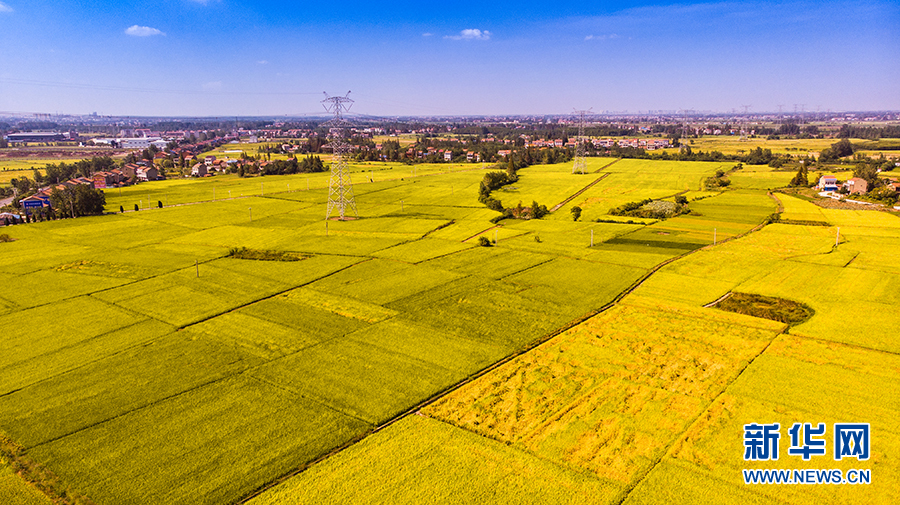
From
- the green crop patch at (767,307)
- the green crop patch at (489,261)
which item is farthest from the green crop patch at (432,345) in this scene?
the green crop patch at (767,307)

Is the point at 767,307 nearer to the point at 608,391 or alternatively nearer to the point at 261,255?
the point at 608,391

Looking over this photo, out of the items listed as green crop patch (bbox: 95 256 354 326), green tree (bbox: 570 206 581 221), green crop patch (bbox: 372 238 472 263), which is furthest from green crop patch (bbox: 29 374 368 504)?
green tree (bbox: 570 206 581 221)

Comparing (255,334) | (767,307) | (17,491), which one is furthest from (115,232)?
(767,307)

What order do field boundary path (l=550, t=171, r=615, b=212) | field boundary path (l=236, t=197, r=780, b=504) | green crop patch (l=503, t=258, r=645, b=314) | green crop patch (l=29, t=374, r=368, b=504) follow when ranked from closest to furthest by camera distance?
→ green crop patch (l=29, t=374, r=368, b=504), field boundary path (l=236, t=197, r=780, b=504), green crop patch (l=503, t=258, r=645, b=314), field boundary path (l=550, t=171, r=615, b=212)

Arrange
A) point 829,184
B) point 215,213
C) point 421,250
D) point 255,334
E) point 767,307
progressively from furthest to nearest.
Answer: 1. point 829,184
2. point 215,213
3. point 421,250
4. point 767,307
5. point 255,334

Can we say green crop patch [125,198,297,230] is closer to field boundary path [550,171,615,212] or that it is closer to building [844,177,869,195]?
field boundary path [550,171,615,212]

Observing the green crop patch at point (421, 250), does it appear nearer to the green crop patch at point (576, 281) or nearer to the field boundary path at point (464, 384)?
the green crop patch at point (576, 281)

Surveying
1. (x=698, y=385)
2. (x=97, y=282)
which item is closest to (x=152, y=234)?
(x=97, y=282)
